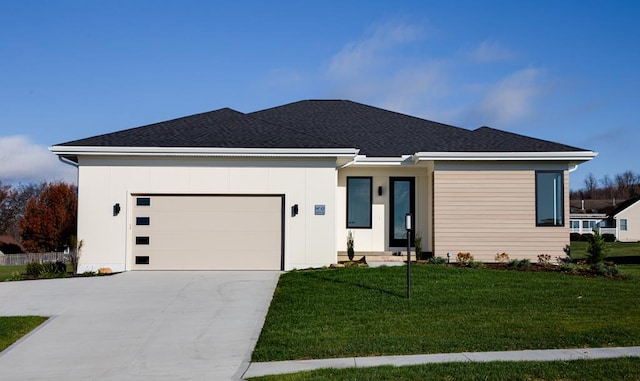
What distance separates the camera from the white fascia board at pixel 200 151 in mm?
15938

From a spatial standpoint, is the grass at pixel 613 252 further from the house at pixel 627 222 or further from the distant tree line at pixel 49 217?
the distant tree line at pixel 49 217

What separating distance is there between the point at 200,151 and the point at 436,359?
10.3 meters

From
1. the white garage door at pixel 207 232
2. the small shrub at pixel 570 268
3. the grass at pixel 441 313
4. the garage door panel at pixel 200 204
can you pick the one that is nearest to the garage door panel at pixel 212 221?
the white garage door at pixel 207 232

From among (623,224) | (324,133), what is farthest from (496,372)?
(623,224)

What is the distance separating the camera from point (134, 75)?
18.3 metres

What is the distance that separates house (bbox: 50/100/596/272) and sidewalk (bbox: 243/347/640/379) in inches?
341

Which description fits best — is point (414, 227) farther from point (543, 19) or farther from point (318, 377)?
point (318, 377)

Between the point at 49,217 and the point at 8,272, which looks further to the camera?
the point at 49,217

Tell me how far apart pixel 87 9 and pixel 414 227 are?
11.8 meters

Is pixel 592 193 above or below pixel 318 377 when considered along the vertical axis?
above

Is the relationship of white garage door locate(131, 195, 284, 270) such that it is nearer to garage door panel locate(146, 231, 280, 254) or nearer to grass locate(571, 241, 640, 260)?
garage door panel locate(146, 231, 280, 254)

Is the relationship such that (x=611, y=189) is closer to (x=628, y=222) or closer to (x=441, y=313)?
(x=628, y=222)

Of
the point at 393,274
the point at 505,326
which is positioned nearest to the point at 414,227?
the point at 393,274

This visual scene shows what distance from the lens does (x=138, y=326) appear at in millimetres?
9922
